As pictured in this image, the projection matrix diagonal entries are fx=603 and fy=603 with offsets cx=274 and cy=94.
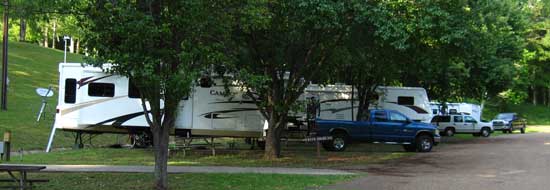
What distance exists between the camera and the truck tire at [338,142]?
2262cm

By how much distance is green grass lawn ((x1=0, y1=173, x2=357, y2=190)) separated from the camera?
11.6m

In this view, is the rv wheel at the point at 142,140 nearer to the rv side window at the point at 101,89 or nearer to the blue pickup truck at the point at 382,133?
the rv side window at the point at 101,89

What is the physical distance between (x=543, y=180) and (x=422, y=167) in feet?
11.9

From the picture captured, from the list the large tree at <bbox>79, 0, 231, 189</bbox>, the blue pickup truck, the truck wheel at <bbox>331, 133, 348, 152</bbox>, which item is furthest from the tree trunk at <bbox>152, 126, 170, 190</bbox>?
the truck wheel at <bbox>331, 133, 348, 152</bbox>

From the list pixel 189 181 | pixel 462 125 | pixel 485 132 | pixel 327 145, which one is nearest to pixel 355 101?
pixel 327 145

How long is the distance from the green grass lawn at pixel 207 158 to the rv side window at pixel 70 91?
6.50ft

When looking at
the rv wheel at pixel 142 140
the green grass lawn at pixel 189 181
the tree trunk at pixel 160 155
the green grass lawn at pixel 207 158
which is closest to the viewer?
the tree trunk at pixel 160 155

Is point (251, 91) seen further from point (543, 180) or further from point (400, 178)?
point (543, 180)

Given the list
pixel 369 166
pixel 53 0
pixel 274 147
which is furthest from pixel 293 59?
pixel 53 0

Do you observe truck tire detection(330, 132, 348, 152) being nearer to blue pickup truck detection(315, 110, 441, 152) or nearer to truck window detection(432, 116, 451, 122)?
blue pickup truck detection(315, 110, 441, 152)

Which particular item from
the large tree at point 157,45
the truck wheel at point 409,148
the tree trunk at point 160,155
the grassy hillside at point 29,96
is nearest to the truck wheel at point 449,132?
the truck wheel at point 409,148

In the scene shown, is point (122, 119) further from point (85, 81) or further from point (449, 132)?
point (449, 132)

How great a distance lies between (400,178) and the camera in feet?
45.0

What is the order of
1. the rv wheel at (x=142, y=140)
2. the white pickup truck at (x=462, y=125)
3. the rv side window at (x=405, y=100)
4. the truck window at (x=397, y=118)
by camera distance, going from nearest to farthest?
the rv wheel at (x=142, y=140) < the truck window at (x=397, y=118) < the rv side window at (x=405, y=100) < the white pickup truck at (x=462, y=125)
